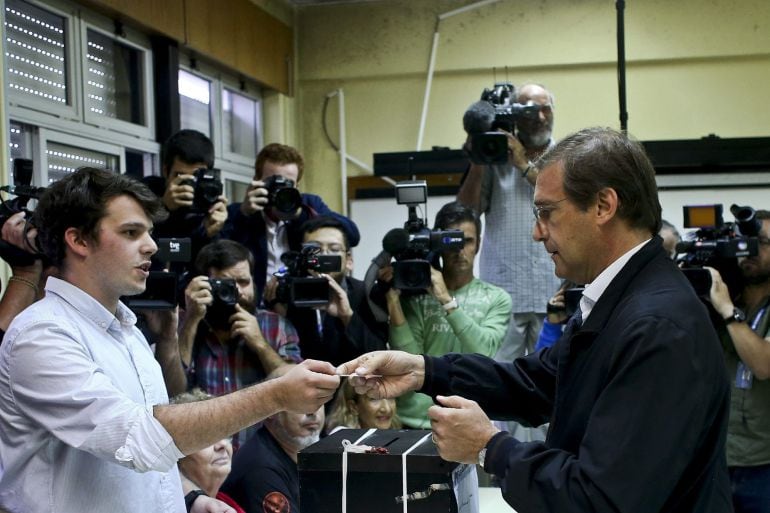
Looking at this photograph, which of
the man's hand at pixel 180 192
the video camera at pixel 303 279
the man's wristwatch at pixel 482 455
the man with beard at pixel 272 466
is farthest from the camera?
the video camera at pixel 303 279

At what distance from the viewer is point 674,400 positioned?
1466mm

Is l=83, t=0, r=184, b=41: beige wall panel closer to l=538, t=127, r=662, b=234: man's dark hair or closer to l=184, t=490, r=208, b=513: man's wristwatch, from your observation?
l=184, t=490, r=208, b=513: man's wristwatch

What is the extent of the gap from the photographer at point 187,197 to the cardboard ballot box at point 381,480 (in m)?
1.60

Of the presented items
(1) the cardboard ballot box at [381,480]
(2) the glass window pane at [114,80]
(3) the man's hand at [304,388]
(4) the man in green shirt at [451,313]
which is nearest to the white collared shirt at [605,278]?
(1) the cardboard ballot box at [381,480]

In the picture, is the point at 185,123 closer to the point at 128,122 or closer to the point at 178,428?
the point at 128,122

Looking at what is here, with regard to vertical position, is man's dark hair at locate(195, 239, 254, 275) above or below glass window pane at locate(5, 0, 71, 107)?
below

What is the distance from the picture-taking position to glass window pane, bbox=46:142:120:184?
170 inches

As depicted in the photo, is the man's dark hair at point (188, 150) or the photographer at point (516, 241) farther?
the photographer at point (516, 241)

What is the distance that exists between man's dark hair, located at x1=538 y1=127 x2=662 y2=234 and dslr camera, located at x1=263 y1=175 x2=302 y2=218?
198 centimetres

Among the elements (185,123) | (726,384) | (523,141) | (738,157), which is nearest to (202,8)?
(185,123)

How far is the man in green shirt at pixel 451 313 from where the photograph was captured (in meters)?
3.39

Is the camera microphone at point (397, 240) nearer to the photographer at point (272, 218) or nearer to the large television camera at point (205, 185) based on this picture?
the photographer at point (272, 218)

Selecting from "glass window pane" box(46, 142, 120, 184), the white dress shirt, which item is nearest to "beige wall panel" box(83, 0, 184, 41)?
"glass window pane" box(46, 142, 120, 184)

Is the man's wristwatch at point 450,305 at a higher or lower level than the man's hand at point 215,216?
lower
